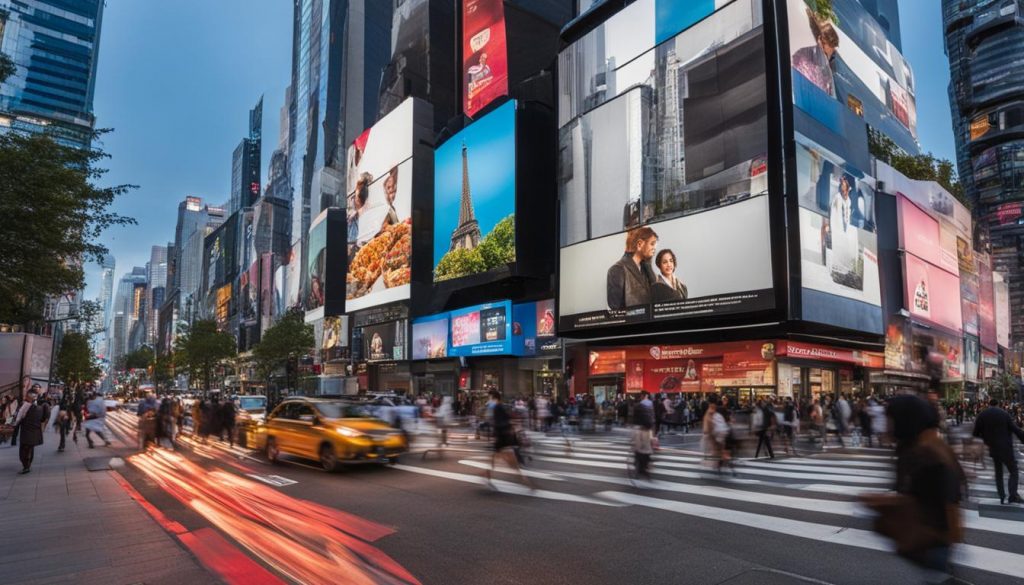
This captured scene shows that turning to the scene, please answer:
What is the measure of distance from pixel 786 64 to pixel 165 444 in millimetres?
34825

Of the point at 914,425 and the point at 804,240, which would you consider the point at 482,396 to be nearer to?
the point at 804,240

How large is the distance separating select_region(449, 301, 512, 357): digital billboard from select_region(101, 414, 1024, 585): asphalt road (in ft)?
117

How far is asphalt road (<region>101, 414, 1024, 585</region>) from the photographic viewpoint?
5762mm

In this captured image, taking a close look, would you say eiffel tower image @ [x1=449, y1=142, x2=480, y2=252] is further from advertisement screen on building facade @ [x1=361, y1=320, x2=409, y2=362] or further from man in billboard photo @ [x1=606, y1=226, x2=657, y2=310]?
man in billboard photo @ [x1=606, y1=226, x2=657, y2=310]

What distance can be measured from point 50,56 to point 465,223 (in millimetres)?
103801

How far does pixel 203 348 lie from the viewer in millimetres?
80625

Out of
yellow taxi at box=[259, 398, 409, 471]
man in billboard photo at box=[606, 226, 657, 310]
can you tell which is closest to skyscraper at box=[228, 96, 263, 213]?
man in billboard photo at box=[606, 226, 657, 310]

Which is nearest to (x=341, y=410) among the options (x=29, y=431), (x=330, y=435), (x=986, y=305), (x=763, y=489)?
(x=330, y=435)

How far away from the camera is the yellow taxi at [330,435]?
12602 millimetres

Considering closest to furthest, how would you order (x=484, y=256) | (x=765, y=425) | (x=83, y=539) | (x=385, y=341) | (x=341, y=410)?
1. (x=83, y=539)
2. (x=341, y=410)
3. (x=765, y=425)
4. (x=484, y=256)
5. (x=385, y=341)

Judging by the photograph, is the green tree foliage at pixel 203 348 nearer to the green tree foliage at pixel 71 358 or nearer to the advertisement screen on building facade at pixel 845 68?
the green tree foliage at pixel 71 358

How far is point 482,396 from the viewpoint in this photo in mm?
50406

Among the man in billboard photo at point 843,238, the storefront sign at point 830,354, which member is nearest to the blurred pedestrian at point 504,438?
the storefront sign at point 830,354

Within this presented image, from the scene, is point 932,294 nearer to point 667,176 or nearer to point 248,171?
point 667,176
